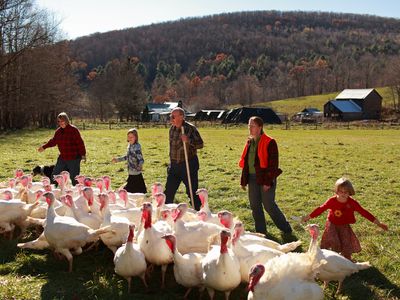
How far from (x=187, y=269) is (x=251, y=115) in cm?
6771

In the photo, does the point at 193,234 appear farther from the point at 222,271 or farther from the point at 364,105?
the point at 364,105

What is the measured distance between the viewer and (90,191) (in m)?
7.82

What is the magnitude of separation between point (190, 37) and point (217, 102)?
67.2 m

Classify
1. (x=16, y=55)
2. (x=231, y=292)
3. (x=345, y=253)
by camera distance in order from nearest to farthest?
(x=231, y=292)
(x=345, y=253)
(x=16, y=55)

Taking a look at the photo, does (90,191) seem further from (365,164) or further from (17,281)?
(365,164)

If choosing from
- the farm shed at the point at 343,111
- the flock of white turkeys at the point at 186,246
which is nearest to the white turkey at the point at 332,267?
the flock of white turkeys at the point at 186,246

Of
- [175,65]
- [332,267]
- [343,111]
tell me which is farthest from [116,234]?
[175,65]

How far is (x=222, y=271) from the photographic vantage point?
17.4 ft

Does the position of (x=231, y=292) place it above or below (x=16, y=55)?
below

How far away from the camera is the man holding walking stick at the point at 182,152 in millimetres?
8953

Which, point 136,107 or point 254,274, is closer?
point 254,274

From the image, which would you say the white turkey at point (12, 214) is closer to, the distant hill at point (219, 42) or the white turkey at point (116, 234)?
the white turkey at point (116, 234)

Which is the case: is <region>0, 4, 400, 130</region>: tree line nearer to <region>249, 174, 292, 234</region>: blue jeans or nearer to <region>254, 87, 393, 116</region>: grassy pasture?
<region>254, 87, 393, 116</region>: grassy pasture

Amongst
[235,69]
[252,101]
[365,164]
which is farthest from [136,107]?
[235,69]
